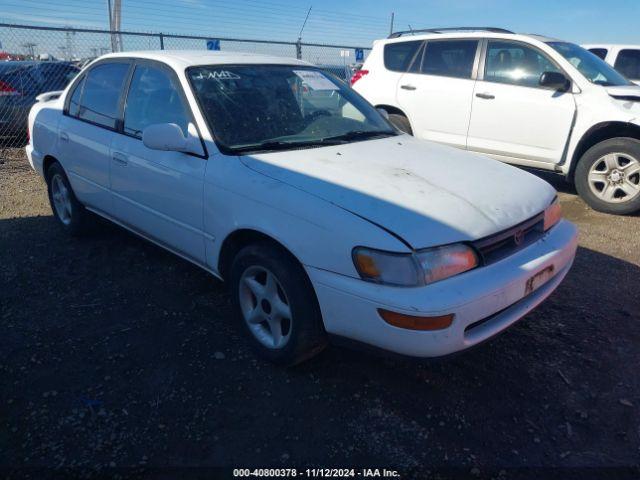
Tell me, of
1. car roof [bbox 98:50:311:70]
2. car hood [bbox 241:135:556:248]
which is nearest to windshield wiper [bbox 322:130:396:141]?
car hood [bbox 241:135:556:248]

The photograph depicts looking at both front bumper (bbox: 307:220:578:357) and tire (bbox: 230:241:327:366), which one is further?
tire (bbox: 230:241:327:366)

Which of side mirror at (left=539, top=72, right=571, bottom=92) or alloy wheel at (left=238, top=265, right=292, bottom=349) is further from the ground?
side mirror at (left=539, top=72, right=571, bottom=92)

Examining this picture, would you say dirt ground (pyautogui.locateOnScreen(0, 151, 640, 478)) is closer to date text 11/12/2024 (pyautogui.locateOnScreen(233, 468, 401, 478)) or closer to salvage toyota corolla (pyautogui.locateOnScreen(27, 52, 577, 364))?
date text 11/12/2024 (pyautogui.locateOnScreen(233, 468, 401, 478))

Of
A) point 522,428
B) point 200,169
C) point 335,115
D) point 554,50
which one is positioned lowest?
point 522,428

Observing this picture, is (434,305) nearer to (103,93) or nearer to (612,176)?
(103,93)

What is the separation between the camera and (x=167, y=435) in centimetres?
237

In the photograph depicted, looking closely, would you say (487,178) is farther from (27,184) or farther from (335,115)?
(27,184)

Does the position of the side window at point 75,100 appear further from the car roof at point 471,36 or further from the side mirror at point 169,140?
the car roof at point 471,36

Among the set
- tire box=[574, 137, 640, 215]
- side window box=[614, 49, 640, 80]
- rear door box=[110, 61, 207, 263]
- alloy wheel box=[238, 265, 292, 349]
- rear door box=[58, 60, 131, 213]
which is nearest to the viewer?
alloy wheel box=[238, 265, 292, 349]

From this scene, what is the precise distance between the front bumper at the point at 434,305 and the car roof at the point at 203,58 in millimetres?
1785

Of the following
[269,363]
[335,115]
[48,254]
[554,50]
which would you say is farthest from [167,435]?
[554,50]

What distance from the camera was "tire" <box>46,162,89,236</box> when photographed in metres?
4.52

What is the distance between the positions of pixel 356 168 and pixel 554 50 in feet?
13.6

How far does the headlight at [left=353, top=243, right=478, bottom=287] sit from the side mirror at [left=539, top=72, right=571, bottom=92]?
4.12 m
